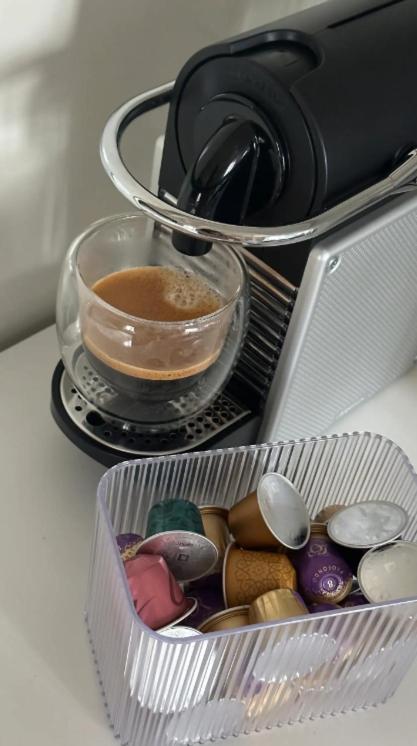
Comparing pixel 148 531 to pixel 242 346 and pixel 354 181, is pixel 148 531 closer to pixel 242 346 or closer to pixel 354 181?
pixel 242 346

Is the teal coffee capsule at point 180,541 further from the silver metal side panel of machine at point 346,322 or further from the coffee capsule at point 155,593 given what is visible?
the silver metal side panel of machine at point 346,322

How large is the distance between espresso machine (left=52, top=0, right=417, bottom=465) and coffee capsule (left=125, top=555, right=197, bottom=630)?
11cm

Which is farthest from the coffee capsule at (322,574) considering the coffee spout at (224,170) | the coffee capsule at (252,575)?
the coffee spout at (224,170)

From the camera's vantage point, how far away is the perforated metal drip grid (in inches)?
25.1

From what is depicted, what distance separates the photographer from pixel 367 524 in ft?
1.94

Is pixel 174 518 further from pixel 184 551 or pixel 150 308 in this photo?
pixel 150 308

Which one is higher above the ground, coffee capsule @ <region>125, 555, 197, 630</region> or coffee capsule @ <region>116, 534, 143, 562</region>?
coffee capsule @ <region>125, 555, 197, 630</region>

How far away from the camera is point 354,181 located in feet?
1.86

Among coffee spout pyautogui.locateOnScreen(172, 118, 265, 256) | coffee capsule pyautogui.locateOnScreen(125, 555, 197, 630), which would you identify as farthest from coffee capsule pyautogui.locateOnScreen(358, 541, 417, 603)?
coffee spout pyautogui.locateOnScreen(172, 118, 265, 256)

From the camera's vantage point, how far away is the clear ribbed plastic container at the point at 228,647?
0.50 m

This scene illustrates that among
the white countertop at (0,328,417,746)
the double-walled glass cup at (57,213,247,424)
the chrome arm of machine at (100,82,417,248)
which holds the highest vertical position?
the chrome arm of machine at (100,82,417,248)

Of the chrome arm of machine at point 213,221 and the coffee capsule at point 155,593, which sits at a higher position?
the chrome arm of machine at point 213,221

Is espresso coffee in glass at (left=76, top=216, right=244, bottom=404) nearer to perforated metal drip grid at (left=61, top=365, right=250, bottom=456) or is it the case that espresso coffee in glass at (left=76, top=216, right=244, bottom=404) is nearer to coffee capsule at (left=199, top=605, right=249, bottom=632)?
perforated metal drip grid at (left=61, top=365, right=250, bottom=456)

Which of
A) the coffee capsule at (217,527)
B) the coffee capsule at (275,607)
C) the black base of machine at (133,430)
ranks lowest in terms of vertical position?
the coffee capsule at (217,527)
